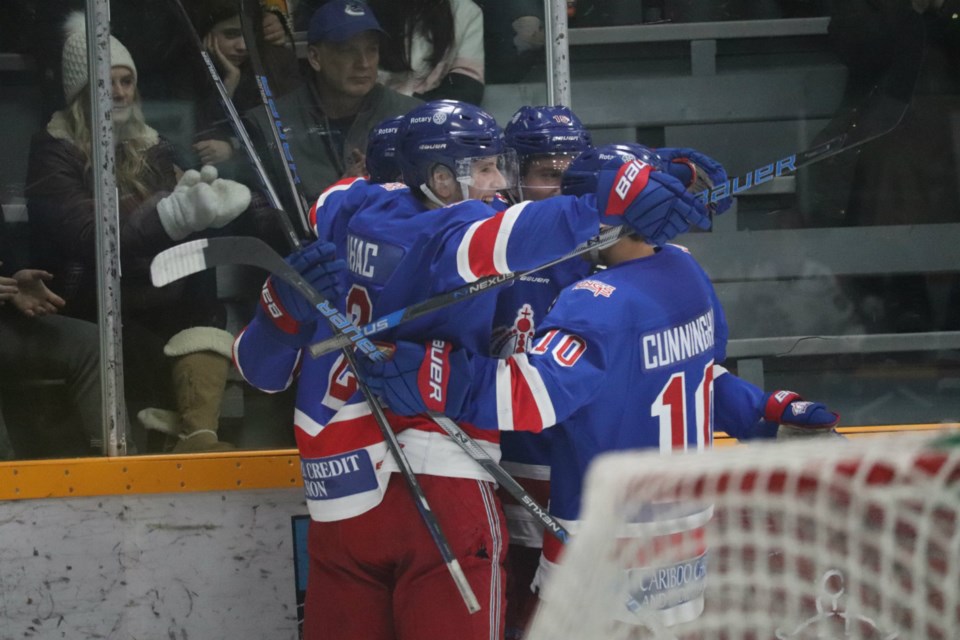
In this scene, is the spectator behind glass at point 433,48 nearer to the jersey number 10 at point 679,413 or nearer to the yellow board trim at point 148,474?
the yellow board trim at point 148,474

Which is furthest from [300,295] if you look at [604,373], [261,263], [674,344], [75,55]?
[75,55]

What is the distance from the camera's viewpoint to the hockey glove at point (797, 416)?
2.50 m

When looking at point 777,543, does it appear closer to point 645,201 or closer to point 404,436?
point 645,201

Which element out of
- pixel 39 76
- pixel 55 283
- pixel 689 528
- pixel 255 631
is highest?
pixel 39 76

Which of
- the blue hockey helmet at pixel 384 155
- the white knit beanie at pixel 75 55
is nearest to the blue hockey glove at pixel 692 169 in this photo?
the blue hockey helmet at pixel 384 155

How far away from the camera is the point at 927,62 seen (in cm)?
343

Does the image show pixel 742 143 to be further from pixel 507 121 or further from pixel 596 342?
pixel 596 342

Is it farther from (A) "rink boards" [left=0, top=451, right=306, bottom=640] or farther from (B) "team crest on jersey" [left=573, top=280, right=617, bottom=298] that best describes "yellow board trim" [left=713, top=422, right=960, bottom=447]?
(A) "rink boards" [left=0, top=451, right=306, bottom=640]

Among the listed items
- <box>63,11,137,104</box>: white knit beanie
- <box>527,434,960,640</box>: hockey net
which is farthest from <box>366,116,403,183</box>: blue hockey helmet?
<box>527,434,960,640</box>: hockey net

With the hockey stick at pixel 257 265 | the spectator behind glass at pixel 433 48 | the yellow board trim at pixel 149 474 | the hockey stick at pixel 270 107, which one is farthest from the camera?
the spectator behind glass at pixel 433 48

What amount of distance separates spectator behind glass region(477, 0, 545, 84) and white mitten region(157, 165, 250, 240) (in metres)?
0.68

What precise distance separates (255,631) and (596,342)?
4.21 feet

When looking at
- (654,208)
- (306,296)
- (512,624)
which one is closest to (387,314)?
(306,296)

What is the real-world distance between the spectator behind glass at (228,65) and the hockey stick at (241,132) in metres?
0.02
